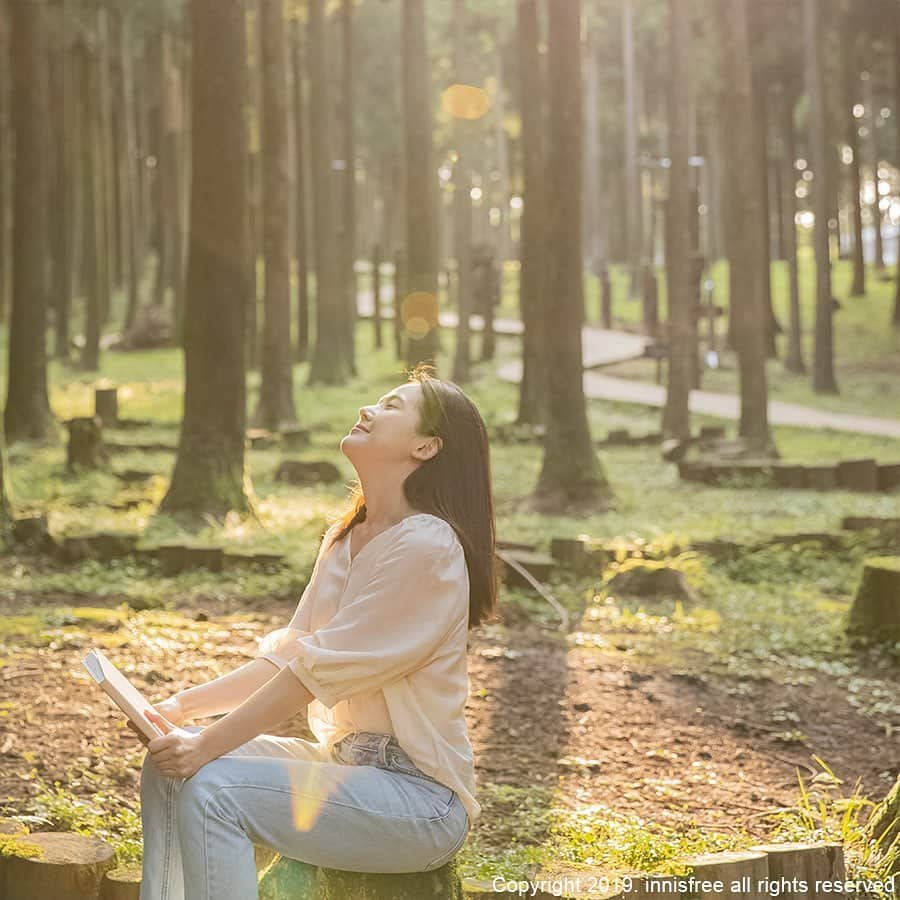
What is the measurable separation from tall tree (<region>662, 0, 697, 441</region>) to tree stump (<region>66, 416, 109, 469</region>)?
26.5 feet

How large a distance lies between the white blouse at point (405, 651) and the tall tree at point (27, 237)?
15623 mm

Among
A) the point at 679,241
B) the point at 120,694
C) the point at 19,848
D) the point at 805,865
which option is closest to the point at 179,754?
the point at 120,694

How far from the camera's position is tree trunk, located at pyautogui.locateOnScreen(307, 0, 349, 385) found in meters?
26.9

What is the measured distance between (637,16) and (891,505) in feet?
137

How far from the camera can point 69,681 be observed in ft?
22.2

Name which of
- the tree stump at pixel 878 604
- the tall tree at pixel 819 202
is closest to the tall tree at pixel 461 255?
the tall tree at pixel 819 202

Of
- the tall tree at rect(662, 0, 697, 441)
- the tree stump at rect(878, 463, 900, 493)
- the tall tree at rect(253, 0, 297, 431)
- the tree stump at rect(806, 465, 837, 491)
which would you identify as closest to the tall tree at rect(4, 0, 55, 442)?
the tall tree at rect(253, 0, 297, 431)

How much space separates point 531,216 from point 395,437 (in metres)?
16.5

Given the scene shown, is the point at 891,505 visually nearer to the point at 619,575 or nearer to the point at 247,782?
the point at 619,575

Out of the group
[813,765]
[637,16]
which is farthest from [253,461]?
[637,16]

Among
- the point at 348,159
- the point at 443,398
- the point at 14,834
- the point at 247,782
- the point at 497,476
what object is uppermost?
the point at 348,159

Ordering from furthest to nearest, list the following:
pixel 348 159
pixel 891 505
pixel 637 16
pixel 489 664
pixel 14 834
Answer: pixel 637 16, pixel 348 159, pixel 891 505, pixel 489 664, pixel 14 834

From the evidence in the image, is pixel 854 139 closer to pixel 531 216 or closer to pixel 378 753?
pixel 531 216

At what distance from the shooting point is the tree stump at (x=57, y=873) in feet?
12.4
